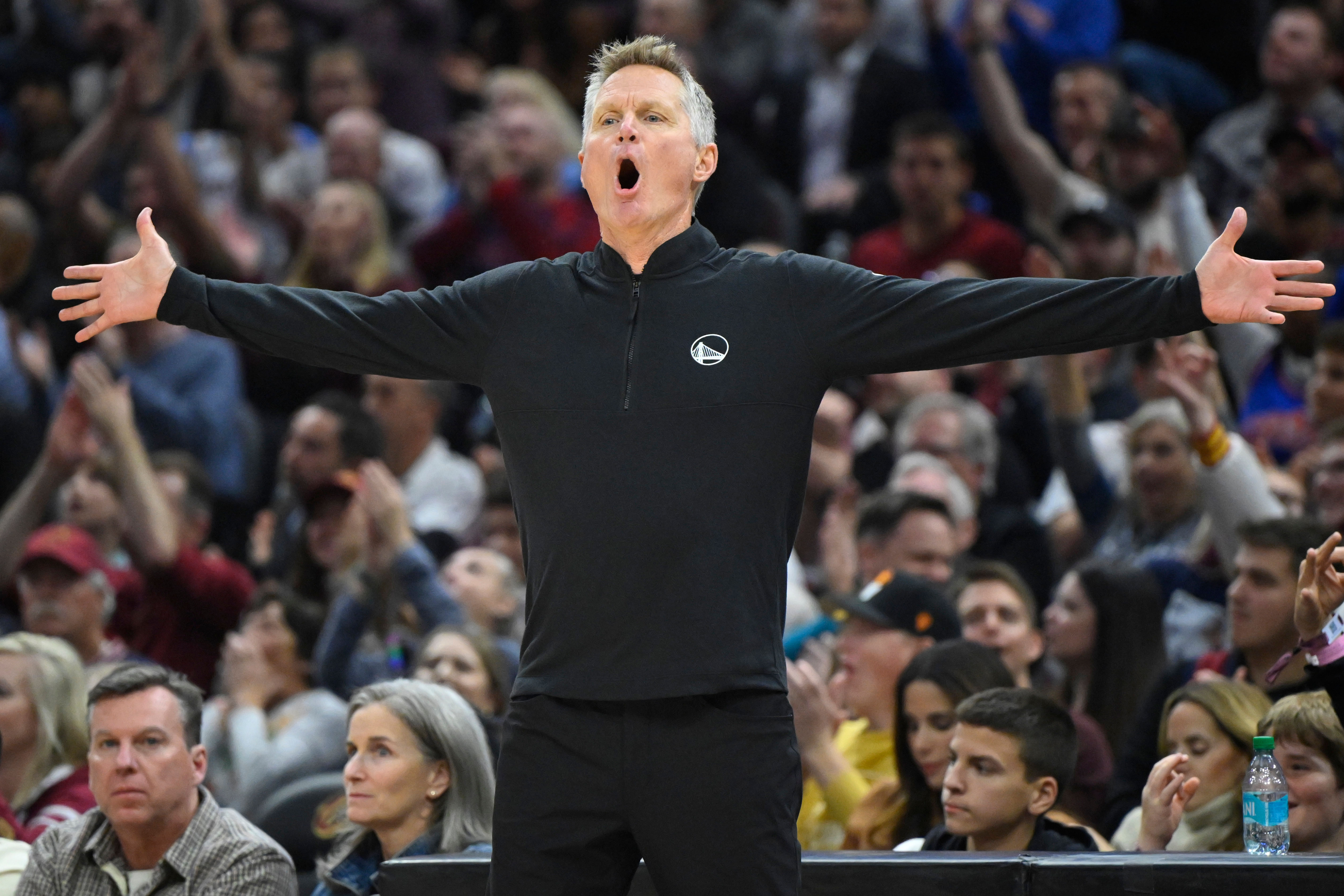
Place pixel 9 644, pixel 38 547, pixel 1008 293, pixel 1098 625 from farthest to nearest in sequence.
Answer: pixel 38 547, pixel 1098 625, pixel 9 644, pixel 1008 293

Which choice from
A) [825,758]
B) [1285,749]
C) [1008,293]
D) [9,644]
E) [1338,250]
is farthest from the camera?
[1338,250]

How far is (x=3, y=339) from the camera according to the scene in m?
7.75

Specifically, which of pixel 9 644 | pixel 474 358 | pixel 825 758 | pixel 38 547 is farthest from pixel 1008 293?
pixel 38 547

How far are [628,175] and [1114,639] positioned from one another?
3.04m

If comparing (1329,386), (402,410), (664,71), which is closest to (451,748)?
(664,71)

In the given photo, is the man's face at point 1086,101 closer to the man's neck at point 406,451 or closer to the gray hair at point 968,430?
the gray hair at point 968,430

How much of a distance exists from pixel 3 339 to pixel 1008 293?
20.4 ft

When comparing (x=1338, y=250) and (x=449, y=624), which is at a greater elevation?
(x=1338, y=250)

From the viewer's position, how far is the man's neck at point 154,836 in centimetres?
395

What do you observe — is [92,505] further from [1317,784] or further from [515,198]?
[1317,784]

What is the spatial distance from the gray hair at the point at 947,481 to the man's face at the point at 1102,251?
4.15 ft

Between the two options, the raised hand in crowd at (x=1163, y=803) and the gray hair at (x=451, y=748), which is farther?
the gray hair at (x=451, y=748)

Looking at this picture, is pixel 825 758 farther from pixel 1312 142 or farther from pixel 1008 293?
pixel 1312 142

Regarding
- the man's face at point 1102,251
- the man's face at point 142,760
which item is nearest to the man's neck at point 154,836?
the man's face at point 142,760
